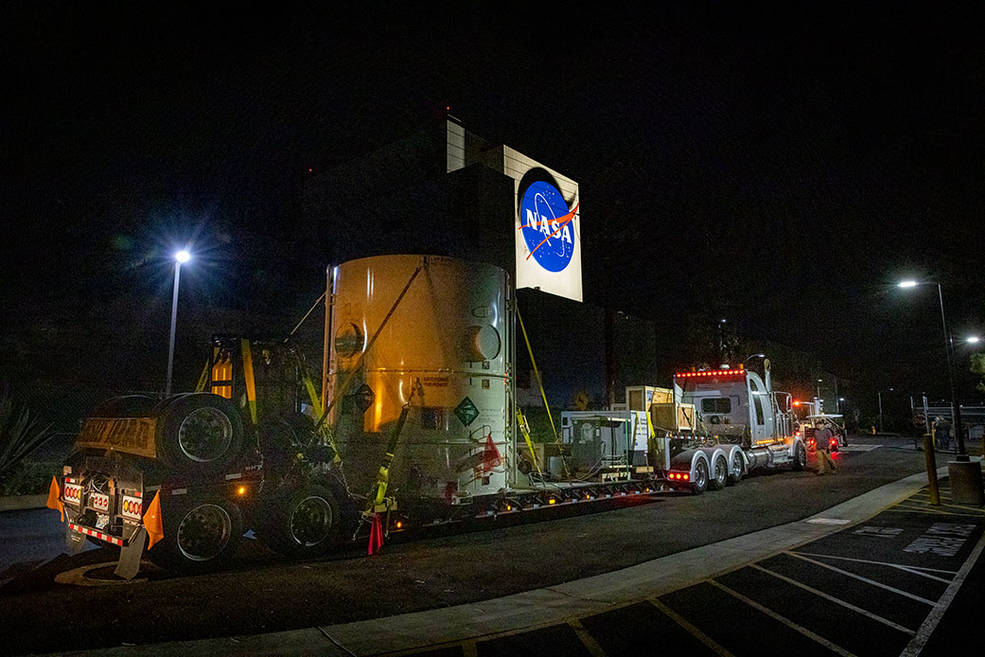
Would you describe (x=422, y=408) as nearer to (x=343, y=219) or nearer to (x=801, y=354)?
(x=343, y=219)

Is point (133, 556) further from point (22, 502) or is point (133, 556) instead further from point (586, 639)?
point (22, 502)

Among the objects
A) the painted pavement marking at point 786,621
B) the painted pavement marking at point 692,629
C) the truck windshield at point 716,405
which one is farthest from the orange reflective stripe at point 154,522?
the truck windshield at point 716,405

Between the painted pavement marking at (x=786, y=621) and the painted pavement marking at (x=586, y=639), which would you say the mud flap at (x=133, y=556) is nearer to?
the painted pavement marking at (x=586, y=639)

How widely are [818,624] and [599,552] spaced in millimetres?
3572

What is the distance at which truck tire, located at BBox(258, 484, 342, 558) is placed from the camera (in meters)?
8.48

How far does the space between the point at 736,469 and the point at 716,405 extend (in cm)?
208

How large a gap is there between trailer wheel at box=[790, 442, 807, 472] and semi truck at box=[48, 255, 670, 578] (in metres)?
13.2

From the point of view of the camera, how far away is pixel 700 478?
16203mm

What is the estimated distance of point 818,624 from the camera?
5867 mm

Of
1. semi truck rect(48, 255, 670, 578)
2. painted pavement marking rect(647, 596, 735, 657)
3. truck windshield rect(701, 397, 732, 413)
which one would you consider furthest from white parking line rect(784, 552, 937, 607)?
truck windshield rect(701, 397, 732, 413)

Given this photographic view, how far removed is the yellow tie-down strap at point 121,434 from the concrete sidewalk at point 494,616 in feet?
9.91

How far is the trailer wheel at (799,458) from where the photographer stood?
21969 millimetres

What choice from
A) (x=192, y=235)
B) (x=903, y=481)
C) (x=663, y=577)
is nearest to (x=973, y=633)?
(x=663, y=577)

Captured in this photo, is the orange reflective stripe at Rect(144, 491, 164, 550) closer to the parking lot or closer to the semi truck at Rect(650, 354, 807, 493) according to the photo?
the parking lot
